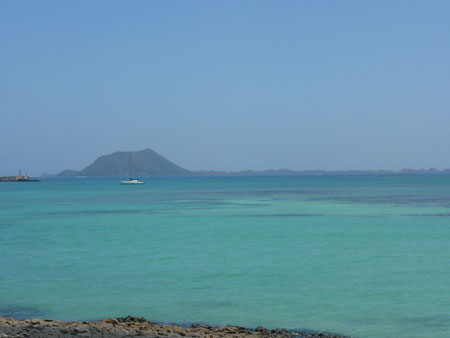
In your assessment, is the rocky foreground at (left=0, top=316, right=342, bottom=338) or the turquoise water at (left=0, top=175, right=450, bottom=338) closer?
the rocky foreground at (left=0, top=316, right=342, bottom=338)

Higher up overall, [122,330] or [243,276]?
[122,330]

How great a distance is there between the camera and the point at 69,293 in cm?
1516

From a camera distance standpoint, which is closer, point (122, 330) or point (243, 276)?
point (122, 330)

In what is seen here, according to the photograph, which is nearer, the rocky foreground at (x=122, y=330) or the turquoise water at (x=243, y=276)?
the rocky foreground at (x=122, y=330)

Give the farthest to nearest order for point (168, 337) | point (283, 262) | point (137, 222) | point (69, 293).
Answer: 1. point (137, 222)
2. point (283, 262)
3. point (69, 293)
4. point (168, 337)

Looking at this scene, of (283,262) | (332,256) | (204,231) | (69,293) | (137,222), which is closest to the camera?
(69,293)

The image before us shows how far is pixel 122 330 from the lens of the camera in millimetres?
10719

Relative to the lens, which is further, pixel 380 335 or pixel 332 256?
pixel 332 256

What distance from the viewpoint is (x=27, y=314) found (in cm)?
1318

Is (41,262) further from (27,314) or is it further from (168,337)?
(168,337)

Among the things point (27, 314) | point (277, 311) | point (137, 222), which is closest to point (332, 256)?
point (277, 311)

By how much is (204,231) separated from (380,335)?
2012 cm

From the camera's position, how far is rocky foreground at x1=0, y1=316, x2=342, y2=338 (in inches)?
406

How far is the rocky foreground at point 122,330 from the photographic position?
1030 cm
